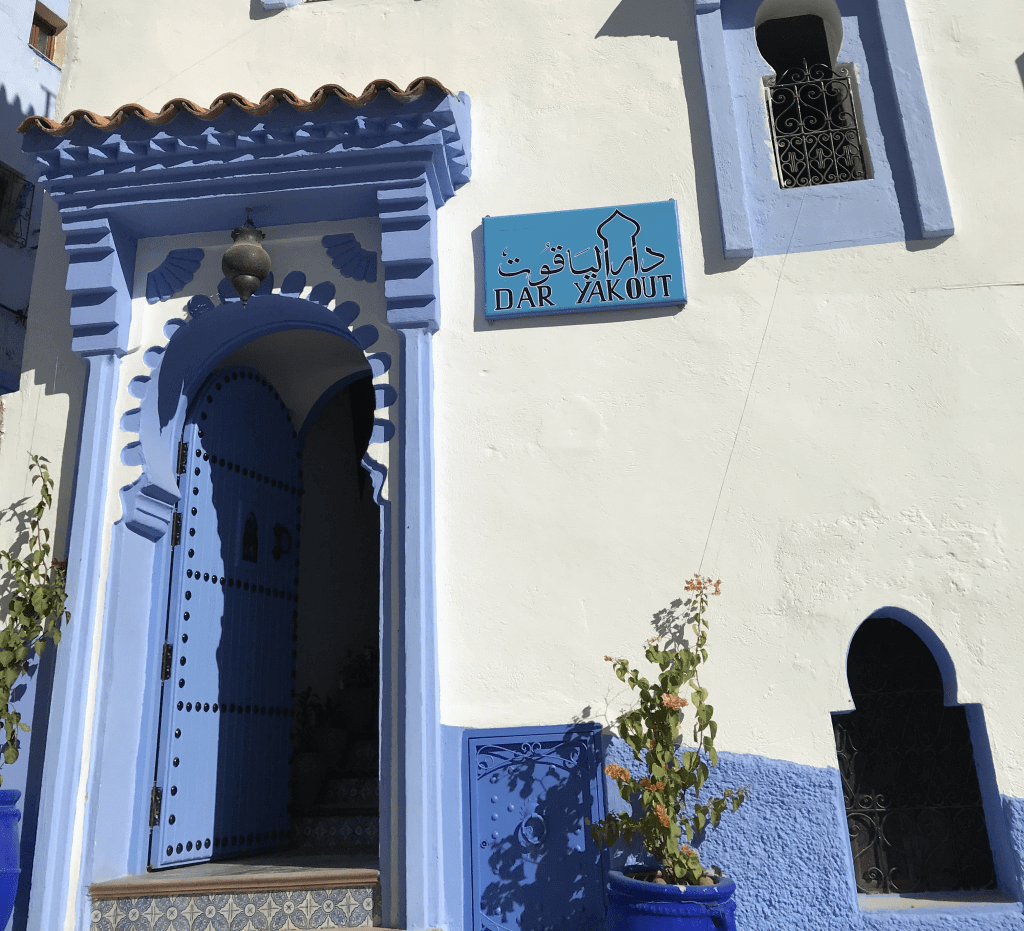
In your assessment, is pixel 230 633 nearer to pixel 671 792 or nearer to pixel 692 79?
pixel 671 792

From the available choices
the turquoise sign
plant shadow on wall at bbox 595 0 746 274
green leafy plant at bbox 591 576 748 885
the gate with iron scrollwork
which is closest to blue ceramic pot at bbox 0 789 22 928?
the gate with iron scrollwork

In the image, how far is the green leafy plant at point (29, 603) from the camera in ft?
13.1

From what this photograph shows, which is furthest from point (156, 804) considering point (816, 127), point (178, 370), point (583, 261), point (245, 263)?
point (816, 127)

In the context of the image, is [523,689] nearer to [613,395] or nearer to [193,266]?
[613,395]

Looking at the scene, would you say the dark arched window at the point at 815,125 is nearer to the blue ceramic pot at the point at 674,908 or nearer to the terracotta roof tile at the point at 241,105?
the terracotta roof tile at the point at 241,105

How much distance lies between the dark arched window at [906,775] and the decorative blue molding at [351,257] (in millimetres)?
2655

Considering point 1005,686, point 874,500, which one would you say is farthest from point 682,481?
point 1005,686

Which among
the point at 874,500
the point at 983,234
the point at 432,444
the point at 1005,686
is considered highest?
the point at 983,234

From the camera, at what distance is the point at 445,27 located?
Answer: 4.92 meters

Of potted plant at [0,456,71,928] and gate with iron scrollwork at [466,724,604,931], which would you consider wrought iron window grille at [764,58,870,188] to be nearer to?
gate with iron scrollwork at [466,724,604,931]

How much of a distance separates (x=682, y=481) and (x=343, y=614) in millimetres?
3283

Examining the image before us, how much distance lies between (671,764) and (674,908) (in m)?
0.50

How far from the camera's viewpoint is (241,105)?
426cm

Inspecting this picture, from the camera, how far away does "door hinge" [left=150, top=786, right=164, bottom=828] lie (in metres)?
4.20
